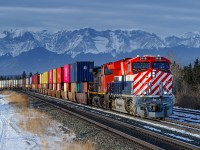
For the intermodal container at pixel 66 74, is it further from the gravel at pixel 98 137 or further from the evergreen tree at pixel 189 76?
the gravel at pixel 98 137

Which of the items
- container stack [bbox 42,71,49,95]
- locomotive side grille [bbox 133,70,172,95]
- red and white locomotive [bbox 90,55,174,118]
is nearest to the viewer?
red and white locomotive [bbox 90,55,174,118]

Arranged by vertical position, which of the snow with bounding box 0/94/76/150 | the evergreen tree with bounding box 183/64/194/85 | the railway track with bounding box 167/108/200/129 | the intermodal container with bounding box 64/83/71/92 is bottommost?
the snow with bounding box 0/94/76/150

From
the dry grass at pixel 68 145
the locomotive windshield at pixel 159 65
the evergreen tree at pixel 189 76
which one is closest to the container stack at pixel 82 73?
the locomotive windshield at pixel 159 65

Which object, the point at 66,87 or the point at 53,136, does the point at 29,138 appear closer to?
the point at 53,136

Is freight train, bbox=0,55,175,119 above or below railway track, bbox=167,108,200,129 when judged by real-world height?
above

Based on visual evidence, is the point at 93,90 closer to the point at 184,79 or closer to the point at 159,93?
the point at 159,93

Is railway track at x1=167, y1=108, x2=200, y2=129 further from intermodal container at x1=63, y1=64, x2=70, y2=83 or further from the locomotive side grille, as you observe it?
intermodal container at x1=63, y1=64, x2=70, y2=83

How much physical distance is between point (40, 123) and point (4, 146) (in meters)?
7.10

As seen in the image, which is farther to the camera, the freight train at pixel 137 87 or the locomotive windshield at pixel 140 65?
the locomotive windshield at pixel 140 65

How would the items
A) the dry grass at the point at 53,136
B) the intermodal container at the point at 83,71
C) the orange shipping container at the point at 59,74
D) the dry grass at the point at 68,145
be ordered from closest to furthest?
the dry grass at the point at 68,145
the dry grass at the point at 53,136
the intermodal container at the point at 83,71
the orange shipping container at the point at 59,74

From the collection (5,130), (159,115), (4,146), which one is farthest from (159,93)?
(4,146)

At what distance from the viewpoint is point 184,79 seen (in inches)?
2576

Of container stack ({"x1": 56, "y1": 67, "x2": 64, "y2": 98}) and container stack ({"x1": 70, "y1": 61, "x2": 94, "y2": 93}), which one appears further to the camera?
container stack ({"x1": 56, "y1": 67, "x2": 64, "y2": 98})

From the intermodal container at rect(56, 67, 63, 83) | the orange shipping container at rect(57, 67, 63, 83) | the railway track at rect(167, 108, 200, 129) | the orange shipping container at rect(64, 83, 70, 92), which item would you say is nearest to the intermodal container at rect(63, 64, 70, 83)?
the orange shipping container at rect(64, 83, 70, 92)
